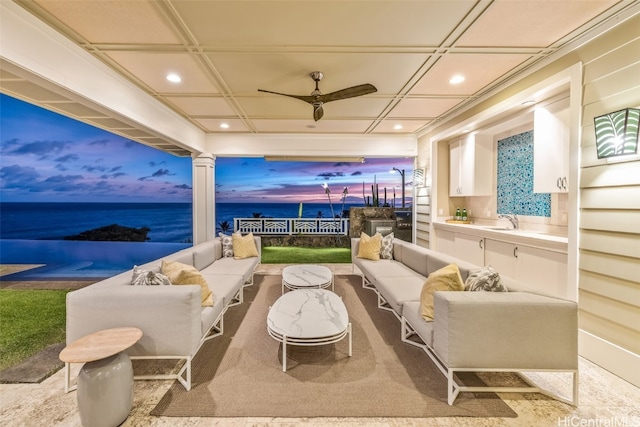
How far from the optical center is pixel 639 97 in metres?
1.96

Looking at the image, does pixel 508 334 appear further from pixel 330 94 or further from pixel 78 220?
pixel 78 220

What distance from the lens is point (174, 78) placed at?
311cm

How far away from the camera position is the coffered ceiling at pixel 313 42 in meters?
1.96

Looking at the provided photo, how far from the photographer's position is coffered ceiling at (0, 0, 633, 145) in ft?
6.44

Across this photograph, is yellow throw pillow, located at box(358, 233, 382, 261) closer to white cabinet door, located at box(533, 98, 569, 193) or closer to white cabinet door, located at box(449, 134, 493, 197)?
white cabinet door, located at box(449, 134, 493, 197)

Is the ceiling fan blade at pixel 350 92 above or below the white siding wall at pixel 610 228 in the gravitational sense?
above

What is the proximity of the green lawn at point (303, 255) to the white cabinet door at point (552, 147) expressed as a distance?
4.39 metres

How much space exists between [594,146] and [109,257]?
11193 millimetres

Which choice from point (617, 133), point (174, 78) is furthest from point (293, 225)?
point (617, 133)

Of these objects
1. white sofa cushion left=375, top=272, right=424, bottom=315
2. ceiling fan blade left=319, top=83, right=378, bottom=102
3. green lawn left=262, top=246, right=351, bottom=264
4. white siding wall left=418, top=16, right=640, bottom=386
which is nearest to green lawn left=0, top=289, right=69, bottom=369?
white sofa cushion left=375, top=272, right=424, bottom=315

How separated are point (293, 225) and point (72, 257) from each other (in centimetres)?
693

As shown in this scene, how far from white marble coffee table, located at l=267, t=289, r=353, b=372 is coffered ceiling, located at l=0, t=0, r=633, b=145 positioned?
8.27ft

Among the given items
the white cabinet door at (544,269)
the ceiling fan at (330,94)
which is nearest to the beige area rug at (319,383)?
the white cabinet door at (544,269)

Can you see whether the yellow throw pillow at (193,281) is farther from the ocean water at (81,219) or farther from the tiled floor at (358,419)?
the ocean water at (81,219)
